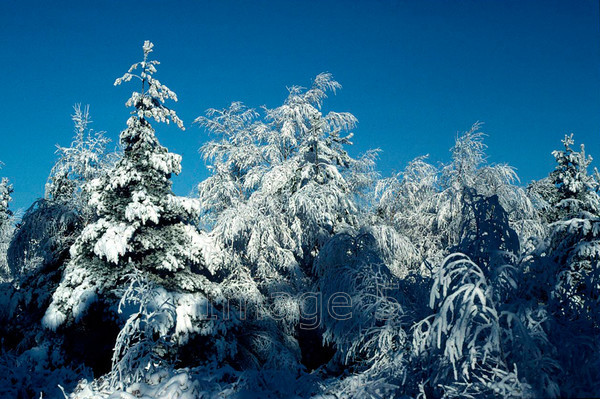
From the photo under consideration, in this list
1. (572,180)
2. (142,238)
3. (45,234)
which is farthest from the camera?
(572,180)

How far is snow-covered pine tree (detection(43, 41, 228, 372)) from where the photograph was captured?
837 cm

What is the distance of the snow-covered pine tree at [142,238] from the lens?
8367 millimetres

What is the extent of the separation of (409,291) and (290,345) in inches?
195

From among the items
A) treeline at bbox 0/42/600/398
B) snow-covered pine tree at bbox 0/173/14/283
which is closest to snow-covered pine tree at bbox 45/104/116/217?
treeline at bbox 0/42/600/398

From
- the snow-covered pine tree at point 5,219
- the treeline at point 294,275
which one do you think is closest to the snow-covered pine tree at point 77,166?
the treeline at point 294,275

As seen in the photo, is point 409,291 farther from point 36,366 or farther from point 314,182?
point 36,366

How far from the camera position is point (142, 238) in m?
8.88

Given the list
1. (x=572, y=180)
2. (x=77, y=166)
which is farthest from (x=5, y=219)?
(x=572, y=180)

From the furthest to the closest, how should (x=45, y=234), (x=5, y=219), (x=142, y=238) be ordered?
1. (x=5, y=219)
2. (x=45, y=234)
3. (x=142, y=238)

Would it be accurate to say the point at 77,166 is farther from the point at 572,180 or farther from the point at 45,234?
the point at 572,180

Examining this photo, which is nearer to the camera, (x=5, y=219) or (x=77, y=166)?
(x=77, y=166)

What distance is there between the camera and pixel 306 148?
1112cm

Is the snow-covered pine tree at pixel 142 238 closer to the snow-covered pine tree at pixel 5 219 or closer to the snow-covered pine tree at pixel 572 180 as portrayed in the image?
the snow-covered pine tree at pixel 572 180

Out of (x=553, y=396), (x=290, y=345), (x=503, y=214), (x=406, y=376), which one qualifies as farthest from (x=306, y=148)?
(x=553, y=396)
